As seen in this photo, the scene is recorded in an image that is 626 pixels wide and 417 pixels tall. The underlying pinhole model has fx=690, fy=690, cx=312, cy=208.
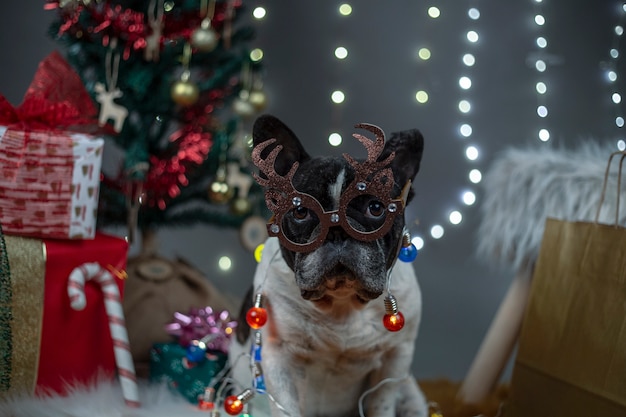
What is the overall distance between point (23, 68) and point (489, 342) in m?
2.04

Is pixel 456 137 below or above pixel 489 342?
above

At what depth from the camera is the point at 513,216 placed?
1.94m

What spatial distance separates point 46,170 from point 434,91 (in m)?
1.82

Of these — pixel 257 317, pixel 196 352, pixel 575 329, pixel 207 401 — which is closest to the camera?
pixel 257 317

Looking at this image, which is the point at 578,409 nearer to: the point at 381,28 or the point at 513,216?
the point at 513,216

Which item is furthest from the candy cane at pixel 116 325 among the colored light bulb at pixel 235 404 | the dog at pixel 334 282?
the colored light bulb at pixel 235 404

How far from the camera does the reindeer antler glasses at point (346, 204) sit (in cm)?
123

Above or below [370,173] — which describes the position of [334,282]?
below

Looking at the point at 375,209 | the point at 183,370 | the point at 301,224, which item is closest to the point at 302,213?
the point at 301,224

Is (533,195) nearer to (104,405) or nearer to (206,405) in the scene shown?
(206,405)

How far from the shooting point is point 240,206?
2361 mm

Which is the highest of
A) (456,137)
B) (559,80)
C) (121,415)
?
(559,80)

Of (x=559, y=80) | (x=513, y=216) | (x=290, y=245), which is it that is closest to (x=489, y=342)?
(x=513, y=216)

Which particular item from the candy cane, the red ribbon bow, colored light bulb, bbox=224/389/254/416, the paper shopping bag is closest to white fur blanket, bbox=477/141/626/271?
the paper shopping bag
